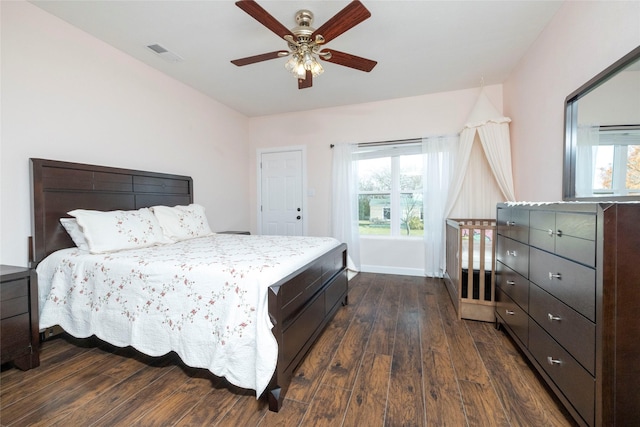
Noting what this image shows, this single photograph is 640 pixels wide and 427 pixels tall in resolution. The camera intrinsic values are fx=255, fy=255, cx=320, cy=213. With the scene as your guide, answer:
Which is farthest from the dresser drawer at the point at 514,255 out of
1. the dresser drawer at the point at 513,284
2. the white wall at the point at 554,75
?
the white wall at the point at 554,75

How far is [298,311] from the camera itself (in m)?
1.65

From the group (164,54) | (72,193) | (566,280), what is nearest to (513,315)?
(566,280)

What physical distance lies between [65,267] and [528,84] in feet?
14.5

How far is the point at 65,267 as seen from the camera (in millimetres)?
1875

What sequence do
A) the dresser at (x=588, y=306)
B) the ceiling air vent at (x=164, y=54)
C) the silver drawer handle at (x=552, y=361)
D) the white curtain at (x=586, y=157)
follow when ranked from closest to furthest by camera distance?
the dresser at (x=588, y=306)
the silver drawer handle at (x=552, y=361)
the white curtain at (x=586, y=157)
the ceiling air vent at (x=164, y=54)

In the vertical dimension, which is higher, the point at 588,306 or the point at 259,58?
the point at 259,58

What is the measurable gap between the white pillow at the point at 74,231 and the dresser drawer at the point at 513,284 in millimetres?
3220

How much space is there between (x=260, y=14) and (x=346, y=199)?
2.76 metres

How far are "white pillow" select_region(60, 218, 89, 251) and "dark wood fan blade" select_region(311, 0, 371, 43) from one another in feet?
7.73

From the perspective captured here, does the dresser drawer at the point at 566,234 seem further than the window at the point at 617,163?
No

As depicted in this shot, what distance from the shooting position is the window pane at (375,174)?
4070 millimetres

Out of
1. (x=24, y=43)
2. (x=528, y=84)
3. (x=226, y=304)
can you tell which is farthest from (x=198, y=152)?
(x=528, y=84)

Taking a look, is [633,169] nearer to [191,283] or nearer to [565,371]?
[565,371]

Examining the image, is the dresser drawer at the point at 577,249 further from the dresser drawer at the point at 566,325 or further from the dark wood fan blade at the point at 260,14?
the dark wood fan blade at the point at 260,14
